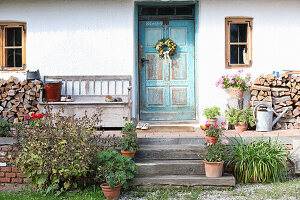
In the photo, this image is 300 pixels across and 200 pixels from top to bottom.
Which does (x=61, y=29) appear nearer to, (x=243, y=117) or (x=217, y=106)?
(x=217, y=106)

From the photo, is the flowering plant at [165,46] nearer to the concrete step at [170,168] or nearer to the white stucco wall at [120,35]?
the white stucco wall at [120,35]

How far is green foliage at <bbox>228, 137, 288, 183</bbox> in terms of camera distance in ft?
16.8

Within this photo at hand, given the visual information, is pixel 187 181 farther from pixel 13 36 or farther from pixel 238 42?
pixel 13 36

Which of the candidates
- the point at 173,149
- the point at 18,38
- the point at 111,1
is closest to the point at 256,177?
the point at 173,149

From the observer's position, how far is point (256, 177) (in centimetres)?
510

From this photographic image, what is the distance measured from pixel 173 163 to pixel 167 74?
288 cm

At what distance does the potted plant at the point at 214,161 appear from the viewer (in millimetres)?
4953

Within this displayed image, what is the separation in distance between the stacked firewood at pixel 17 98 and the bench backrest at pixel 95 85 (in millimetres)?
415

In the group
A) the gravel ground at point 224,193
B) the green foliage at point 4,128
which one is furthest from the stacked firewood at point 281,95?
the green foliage at point 4,128

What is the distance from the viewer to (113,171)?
4742 millimetres

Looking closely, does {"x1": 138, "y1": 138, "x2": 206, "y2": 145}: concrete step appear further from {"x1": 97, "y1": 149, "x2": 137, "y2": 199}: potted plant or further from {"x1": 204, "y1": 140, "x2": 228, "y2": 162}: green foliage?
{"x1": 97, "y1": 149, "x2": 137, "y2": 199}: potted plant

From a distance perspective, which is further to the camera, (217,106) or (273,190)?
(217,106)

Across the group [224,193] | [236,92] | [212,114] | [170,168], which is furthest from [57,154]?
[236,92]

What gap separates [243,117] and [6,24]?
543cm
